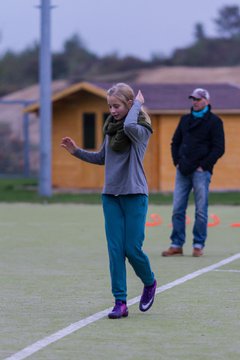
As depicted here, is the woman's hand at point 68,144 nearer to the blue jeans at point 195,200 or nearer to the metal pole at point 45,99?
the blue jeans at point 195,200

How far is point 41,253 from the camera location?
47.5 ft

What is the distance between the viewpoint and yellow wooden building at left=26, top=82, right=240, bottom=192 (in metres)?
30.3

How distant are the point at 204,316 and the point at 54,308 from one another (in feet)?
4.48

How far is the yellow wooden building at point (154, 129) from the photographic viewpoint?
3028 centimetres

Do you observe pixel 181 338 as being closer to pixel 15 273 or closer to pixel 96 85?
pixel 15 273

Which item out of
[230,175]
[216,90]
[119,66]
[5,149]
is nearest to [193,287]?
[230,175]

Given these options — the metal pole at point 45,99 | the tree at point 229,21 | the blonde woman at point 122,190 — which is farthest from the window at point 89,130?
the tree at point 229,21

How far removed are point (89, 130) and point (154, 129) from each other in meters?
2.11

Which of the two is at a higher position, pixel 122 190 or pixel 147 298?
pixel 122 190

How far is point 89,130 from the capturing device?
3155 cm

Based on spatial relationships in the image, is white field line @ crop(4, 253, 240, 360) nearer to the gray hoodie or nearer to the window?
the gray hoodie

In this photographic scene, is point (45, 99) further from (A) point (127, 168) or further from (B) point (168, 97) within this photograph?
(A) point (127, 168)

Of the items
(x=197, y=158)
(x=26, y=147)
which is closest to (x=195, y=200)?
(x=197, y=158)

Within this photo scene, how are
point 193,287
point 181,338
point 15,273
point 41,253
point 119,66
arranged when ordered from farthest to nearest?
point 119,66, point 41,253, point 15,273, point 193,287, point 181,338
